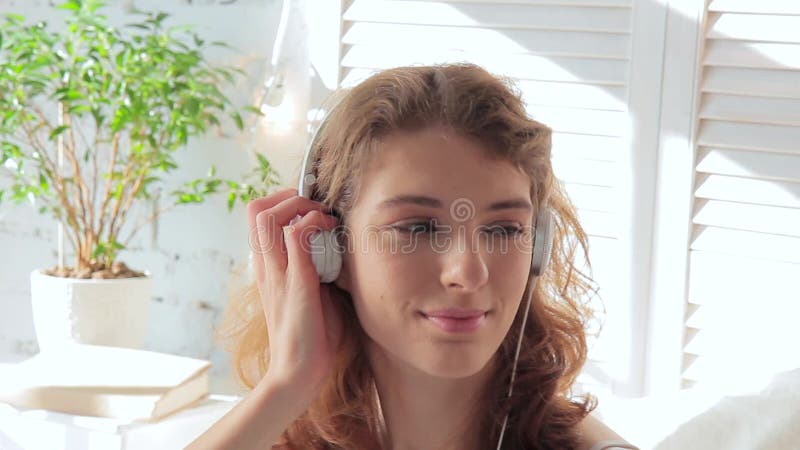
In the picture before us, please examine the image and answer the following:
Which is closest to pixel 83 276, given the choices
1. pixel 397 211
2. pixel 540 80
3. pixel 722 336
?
pixel 540 80

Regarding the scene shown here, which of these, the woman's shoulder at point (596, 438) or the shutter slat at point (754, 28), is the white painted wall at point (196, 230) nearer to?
the shutter slat at point (754, 28)

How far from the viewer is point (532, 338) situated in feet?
3.93

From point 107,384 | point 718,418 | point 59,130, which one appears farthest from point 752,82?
point 59,130

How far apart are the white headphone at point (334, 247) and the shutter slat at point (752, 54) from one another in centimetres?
99

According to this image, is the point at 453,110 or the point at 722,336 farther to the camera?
the point at 722,336

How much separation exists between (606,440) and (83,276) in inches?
62.2

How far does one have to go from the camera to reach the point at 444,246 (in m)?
1.01

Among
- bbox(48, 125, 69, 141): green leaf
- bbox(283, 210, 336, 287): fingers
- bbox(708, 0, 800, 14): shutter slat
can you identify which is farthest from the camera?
bbox(48, 125, 69, 141): green leaf

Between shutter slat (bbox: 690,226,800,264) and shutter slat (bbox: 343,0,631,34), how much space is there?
420 mm

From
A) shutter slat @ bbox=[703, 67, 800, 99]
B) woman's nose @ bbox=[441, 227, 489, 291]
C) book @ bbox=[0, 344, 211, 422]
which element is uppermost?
shutter slat @ bbox=[703, 67, 800, 99]

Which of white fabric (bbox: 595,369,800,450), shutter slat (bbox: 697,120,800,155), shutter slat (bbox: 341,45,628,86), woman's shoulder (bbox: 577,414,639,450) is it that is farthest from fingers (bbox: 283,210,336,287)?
shutter slat (bbox: 697,120,800,155)

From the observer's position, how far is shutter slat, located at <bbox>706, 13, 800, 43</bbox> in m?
1.91

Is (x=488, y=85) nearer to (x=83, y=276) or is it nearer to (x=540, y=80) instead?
(x=540, y=80)

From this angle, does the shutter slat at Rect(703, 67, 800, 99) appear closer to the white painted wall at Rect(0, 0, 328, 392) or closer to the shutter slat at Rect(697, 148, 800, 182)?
the shutter slat at Rect(697, 148, 800, 182)
